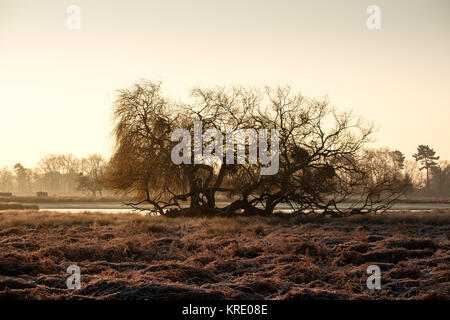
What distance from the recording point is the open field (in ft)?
29.5

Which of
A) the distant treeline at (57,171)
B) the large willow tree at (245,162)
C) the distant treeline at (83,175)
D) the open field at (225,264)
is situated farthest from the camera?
the distant treeline at (57,171)

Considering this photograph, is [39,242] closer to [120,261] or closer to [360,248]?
[120,261]

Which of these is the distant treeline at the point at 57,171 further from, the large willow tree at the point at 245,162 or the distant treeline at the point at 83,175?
the large willow tree at the point at 245,162

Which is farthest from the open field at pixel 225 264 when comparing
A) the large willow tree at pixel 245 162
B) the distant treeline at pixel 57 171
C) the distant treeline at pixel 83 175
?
the distant treeline at pixel 57 171

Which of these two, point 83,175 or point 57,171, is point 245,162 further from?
point 57,171

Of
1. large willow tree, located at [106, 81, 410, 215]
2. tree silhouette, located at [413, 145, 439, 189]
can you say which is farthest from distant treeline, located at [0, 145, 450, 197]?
large willow tree, located at [106, 81, 410, 215]

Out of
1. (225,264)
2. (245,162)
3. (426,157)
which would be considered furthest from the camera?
(426,157)

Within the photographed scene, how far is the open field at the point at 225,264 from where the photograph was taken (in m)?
8.99

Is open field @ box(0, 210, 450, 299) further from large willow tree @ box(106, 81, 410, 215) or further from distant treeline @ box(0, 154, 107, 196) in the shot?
distant treeline @ box(0, 154, 107, 196)

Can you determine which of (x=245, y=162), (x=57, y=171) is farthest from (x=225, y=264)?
(x=57, y=171)

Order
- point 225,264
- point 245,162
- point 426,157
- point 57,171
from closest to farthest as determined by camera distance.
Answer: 1. point 225,264
2. point 245,162
3. point 426,157
4. point 57,171

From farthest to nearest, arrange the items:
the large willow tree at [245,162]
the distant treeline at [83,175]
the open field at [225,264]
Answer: the distant treeline at [83,175]
the large willow tree at [245,162]
the open field at [225,264]

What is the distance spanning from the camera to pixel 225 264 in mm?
11617
